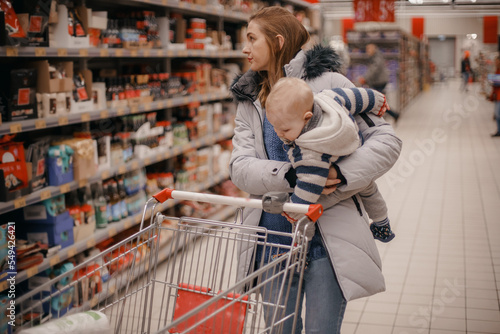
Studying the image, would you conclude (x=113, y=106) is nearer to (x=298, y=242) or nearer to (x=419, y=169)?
(x=298, y=242)

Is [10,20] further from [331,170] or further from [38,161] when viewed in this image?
[331,170]

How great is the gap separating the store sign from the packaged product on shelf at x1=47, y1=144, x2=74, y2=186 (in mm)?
12115

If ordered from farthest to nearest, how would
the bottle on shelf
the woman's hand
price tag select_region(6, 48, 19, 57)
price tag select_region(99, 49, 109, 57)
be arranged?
1. the bottle on shelf
2. price tag select_region(99, 49, 109, 57)
3. price tag select_region(6, 48, 19, 57)
4. the woman's hand

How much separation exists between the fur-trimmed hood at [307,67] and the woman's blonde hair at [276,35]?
4cm

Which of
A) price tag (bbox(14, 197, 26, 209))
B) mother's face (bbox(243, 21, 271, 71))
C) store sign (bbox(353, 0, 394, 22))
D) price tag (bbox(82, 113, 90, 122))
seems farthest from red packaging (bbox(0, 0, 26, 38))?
store sign (bbox(353, 0, 394, 22))

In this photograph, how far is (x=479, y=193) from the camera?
272 inches

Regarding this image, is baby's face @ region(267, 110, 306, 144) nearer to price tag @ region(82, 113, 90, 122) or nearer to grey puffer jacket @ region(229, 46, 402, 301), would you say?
grey puffer jacket @ region(229, 46, 402, 301)

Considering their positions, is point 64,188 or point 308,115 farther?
point 64,188

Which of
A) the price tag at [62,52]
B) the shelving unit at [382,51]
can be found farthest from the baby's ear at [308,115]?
the shelving unit at [382,51]

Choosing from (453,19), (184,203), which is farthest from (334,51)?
(453,19)

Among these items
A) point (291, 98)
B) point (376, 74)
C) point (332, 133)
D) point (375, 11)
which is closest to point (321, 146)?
point (332, 133)

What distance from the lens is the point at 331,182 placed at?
5.92ft

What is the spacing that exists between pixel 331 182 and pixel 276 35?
0.58 metres

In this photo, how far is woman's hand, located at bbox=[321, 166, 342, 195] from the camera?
5.93 ft
